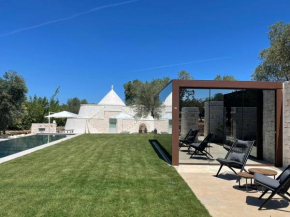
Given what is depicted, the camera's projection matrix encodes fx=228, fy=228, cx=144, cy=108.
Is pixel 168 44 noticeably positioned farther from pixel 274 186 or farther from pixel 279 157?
pixel 274 186

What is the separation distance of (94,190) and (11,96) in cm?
A: 1810

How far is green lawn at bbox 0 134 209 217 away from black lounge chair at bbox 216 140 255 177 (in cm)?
144

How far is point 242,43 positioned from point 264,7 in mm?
5741

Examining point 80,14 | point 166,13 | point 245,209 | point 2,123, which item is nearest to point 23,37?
point 80,14

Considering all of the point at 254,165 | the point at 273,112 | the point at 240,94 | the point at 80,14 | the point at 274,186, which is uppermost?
the point at 80,14

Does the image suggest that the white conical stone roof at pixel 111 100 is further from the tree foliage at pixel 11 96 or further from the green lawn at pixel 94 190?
the green lawn at pixel 94 190

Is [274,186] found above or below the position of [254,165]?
above

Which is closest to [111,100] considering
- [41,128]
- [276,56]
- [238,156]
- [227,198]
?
[41,128]

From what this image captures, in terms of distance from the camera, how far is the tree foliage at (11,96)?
64.3 ft

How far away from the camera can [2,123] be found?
790 inches

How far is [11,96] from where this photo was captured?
65.4 ft

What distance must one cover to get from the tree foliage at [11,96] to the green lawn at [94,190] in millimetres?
13371

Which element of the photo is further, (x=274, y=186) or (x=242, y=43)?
(x=242, y=43)

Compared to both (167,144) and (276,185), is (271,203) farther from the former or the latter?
(167,144)
